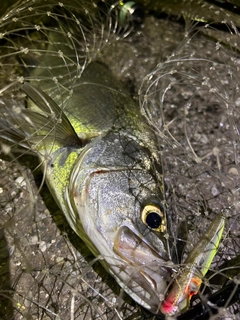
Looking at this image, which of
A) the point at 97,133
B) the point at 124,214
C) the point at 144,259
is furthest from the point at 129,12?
the point at 144,259

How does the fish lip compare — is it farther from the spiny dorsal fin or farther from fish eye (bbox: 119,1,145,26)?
fish eye (bbox: 119,1,145,26)

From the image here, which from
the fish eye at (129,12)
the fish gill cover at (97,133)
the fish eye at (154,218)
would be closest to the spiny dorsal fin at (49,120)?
the fish gill cover at (97,133)

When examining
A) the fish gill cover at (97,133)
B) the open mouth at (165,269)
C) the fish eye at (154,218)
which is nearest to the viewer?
the open mouth at (165,269)

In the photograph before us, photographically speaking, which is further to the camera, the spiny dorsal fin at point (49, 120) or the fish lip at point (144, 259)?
the spiny dorsal fin at point (49, 120)

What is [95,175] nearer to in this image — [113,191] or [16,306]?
[113,191]

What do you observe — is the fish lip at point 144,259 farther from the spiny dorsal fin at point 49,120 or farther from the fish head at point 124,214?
the spiny dorsal fin at point 49,120

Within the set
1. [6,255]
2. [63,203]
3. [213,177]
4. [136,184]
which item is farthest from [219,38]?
[6,255]

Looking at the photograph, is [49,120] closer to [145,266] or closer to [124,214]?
[124,214]
